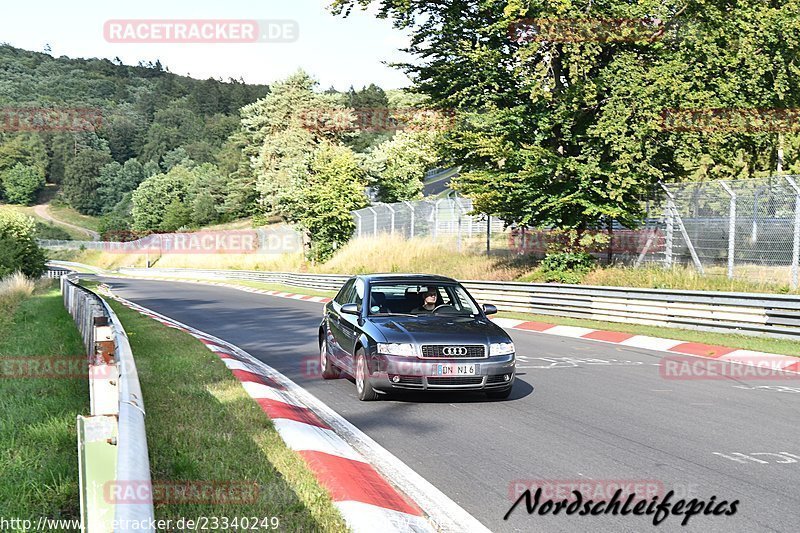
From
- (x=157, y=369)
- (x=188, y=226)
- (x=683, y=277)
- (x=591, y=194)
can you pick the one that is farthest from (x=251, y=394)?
(x=188, y=226)

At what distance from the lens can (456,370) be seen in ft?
28.1

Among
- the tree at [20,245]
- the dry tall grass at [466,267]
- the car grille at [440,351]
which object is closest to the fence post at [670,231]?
the dry tall grass at [466,267]

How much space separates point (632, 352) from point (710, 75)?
424 inches

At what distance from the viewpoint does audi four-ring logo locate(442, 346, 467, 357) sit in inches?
339

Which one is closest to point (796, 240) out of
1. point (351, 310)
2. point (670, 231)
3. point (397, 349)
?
point (670, 231)

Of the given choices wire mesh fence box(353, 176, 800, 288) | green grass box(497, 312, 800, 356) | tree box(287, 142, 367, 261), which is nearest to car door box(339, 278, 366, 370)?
green grass box(497, 312, 800, 356)

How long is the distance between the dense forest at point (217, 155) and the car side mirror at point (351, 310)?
1593cm

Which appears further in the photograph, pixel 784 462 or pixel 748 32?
pixel 748 32

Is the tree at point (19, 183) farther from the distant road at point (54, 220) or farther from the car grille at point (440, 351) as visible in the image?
the car grille at point (440, 351)

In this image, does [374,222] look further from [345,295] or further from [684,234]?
[345,295]

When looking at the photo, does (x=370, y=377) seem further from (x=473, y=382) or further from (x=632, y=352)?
(x=632, y=352)

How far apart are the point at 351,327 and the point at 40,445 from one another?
14.4 feet

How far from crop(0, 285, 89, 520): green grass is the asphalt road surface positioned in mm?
2496

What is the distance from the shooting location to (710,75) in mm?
21625
